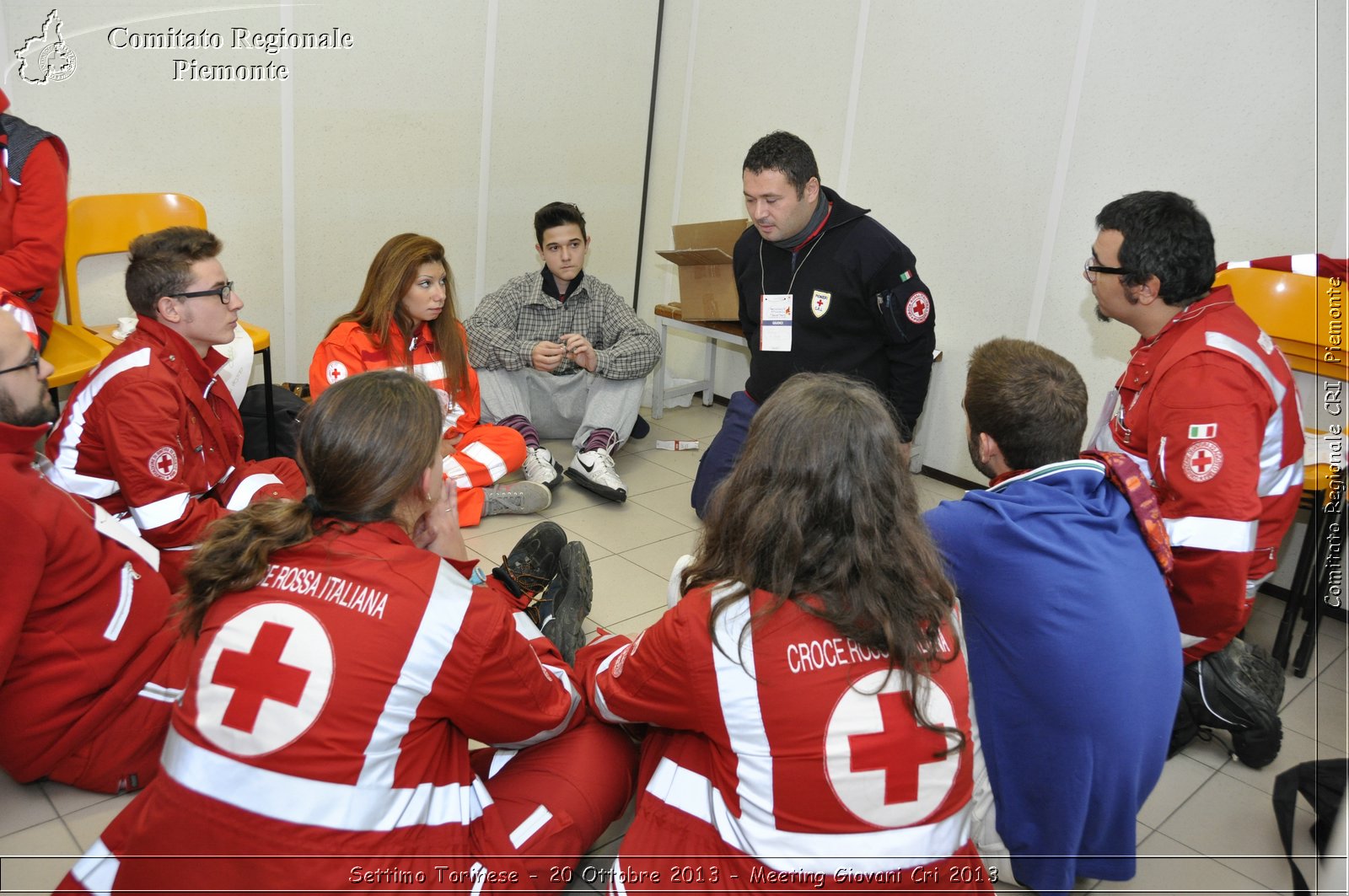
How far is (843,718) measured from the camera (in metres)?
1.48

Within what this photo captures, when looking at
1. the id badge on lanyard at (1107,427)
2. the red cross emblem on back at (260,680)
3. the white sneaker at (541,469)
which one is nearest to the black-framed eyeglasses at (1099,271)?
the id badge on lanyard at (1107,427)

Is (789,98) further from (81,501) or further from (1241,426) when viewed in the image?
(81,501)

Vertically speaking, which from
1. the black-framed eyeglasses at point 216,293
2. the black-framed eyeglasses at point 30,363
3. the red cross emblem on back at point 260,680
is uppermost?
the black-framed eyeglasses at point 216,293

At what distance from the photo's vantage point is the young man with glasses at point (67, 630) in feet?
6.03

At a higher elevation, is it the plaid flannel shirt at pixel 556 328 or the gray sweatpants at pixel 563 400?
the plaid flannel shirt at pixel 556 328

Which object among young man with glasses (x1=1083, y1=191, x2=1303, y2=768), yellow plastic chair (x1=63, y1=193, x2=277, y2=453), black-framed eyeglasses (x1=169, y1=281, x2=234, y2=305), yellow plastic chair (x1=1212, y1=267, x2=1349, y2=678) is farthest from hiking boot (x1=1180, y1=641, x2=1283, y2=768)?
yellow plastic chair (x1=63, y1=193, x2=277, y2=453)

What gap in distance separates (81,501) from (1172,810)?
2709 millimetres

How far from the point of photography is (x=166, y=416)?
8.49ft

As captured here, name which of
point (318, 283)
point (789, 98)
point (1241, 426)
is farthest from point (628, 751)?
point (789, 98)

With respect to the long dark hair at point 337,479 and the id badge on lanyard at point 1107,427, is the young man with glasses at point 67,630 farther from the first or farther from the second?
the id badge on lanyard at point 1107,427

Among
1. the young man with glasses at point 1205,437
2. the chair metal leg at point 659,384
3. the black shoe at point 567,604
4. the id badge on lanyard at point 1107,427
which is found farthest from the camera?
the chair metal leg at point 659,384

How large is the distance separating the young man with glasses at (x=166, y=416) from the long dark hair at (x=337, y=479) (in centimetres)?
111

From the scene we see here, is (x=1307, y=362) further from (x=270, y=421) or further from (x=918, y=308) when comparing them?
(x=270, y=421)

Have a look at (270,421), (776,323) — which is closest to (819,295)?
(776,323)
